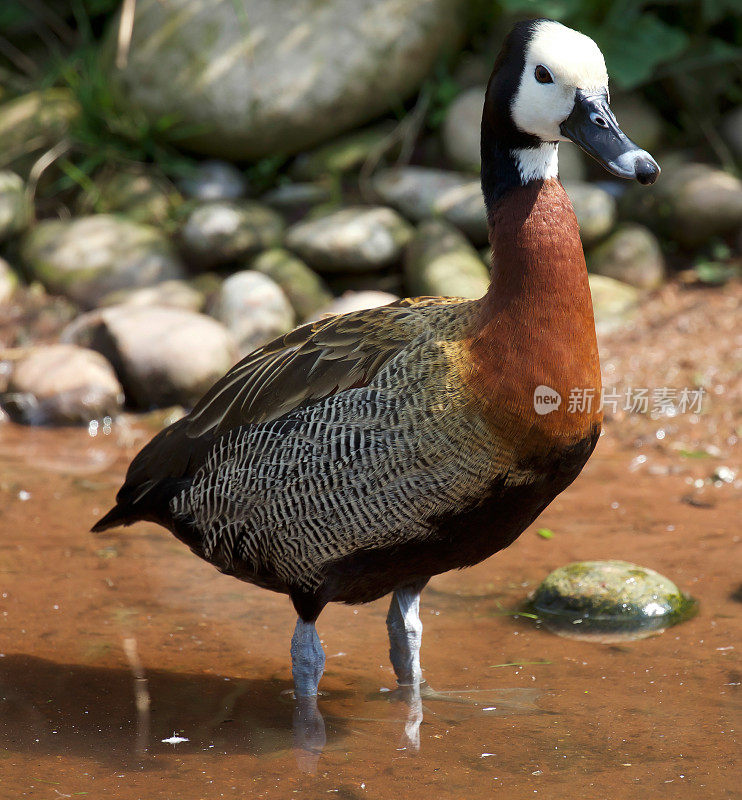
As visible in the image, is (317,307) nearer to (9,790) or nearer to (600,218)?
(600,218)

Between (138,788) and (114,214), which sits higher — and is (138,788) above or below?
below

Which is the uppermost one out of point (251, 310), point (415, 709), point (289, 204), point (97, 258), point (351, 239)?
point (289, 204)

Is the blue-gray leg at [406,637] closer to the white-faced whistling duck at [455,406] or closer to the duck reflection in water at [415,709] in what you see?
the duck reflection in water at [415,709]

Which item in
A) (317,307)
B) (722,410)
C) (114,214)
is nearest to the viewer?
(722,410)

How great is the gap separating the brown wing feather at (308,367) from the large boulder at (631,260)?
4364 mm

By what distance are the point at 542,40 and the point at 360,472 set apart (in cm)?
129

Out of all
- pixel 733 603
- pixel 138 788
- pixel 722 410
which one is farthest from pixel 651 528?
pixel 138 788

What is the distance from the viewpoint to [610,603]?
4020mm

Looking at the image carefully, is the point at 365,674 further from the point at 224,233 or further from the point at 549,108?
the point at 224,233

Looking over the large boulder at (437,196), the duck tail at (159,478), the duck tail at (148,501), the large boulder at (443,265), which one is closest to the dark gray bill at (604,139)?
the duck tail at (159,478)

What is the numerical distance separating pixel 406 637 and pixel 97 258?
4874 millimetres

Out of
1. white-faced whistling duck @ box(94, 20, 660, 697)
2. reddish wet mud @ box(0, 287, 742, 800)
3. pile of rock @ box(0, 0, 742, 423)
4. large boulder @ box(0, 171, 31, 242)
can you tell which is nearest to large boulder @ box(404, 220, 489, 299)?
pile of rock @ box(0, 0, 742, 423)

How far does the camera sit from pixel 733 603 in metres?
4.07

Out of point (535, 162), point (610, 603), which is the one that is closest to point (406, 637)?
point (610, 603)
